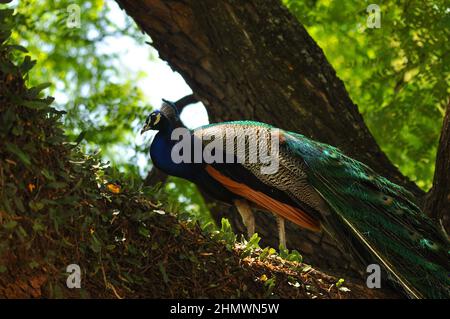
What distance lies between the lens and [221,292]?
3.53 metres

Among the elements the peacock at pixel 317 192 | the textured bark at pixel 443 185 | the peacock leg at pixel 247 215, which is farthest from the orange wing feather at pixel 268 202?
the textured bark at pixel 443 185

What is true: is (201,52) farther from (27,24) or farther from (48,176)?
(27,24)

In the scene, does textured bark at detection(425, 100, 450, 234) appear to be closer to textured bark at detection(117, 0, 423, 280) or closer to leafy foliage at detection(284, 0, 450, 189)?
textured bark at detection(117, 0, 423, 280)

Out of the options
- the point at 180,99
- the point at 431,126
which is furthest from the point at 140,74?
the point at 431,126

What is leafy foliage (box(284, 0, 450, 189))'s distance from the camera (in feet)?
20.6

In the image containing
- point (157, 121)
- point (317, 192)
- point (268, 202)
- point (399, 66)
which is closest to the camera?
point (317, 192)

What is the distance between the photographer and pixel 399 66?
23.9 ft

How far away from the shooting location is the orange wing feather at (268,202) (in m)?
4.64

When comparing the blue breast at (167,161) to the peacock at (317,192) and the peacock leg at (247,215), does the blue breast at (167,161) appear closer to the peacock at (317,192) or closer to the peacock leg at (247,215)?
the peacock at (317,192)

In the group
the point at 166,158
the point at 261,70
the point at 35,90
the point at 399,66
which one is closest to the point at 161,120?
the point at 166,158

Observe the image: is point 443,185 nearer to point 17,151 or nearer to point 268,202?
point 268,202

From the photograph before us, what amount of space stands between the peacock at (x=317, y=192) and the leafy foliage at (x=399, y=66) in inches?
76.6

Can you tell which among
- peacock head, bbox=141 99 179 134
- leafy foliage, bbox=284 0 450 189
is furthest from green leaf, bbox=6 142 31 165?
leafy foliage, bbox=284 0 450 189

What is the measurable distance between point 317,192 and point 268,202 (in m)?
0.44
